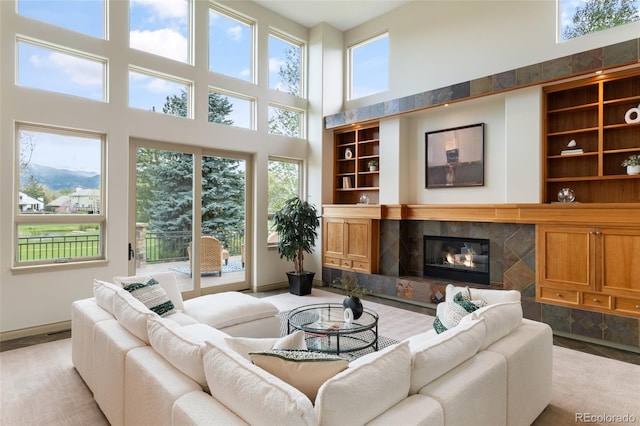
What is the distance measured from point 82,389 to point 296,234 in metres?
3.67

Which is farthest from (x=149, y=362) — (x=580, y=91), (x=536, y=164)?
(x=580, y=91)

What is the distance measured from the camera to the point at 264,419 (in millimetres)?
1199

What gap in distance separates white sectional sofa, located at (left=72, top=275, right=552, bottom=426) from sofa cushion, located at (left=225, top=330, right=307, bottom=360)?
19mm

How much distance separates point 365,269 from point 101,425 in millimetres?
4371

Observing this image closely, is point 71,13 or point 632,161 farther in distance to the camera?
point 71,13

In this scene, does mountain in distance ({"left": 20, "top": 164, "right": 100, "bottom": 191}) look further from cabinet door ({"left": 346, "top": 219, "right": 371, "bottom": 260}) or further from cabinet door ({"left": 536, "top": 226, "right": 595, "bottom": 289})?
cabinet door ({"left": 536, "top": 226, "right": 595, "bottom": 289})

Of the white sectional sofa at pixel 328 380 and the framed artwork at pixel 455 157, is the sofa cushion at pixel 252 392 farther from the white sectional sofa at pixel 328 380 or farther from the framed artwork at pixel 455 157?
the framed artwork at pixel 455 157

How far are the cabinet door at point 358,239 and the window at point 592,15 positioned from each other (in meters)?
3.71

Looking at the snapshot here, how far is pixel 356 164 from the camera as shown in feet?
21.5

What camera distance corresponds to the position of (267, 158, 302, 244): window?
6.57 meters

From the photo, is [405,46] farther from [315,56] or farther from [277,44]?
[277,44]

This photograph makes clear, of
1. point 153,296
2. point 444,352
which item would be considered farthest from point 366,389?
point 153,296
